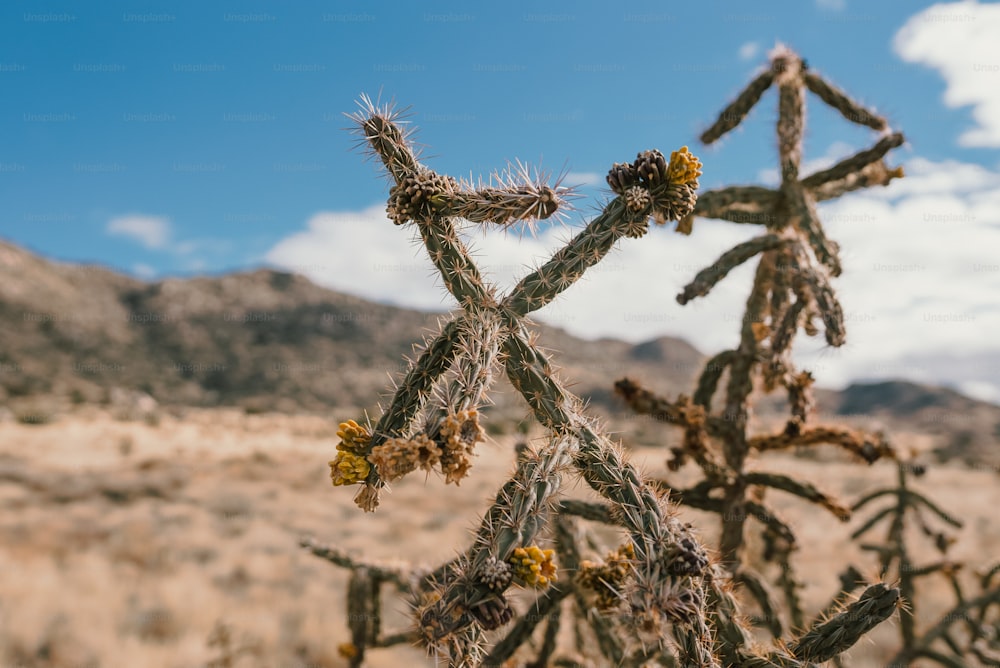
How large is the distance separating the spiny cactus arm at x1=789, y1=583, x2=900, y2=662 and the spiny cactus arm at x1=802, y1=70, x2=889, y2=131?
9.32 ft

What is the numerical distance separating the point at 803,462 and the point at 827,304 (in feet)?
107

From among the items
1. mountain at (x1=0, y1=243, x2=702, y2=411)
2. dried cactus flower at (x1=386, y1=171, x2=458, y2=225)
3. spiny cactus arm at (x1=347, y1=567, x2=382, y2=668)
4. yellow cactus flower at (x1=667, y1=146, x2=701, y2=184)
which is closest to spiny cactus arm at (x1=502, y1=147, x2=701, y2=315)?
yellow cactus flower at (x1=667, y1=146, x2=701, y2=184)

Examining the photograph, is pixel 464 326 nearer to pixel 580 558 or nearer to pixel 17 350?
pixel 580 558

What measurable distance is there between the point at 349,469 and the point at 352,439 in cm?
10

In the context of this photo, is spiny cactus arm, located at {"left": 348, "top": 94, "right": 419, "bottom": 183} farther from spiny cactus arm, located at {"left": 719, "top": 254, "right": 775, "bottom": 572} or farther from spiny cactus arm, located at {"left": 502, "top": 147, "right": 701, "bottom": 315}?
spiny cactus arm, located at {"left": 719, "top": 254, "right": 775, "bottom": 572}

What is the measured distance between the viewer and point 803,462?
31.8 metres

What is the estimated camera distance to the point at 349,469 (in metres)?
1.61

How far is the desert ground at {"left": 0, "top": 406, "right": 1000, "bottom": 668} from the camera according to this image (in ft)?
24.7

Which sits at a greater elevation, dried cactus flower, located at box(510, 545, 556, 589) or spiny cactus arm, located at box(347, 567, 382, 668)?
dried cactus flower, located at box(510, 545, 556, 589)

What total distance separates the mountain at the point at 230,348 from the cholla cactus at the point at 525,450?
36757 millimetres

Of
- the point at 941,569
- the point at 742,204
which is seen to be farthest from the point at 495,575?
the point at 941,569

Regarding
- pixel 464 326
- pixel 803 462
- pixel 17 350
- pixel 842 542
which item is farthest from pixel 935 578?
pixel 17 350

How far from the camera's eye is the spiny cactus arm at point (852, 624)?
182 cm

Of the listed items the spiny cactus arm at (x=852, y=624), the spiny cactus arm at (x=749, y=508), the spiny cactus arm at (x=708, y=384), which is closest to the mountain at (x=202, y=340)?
the spiny cactus arm at (x=708, y=384)
